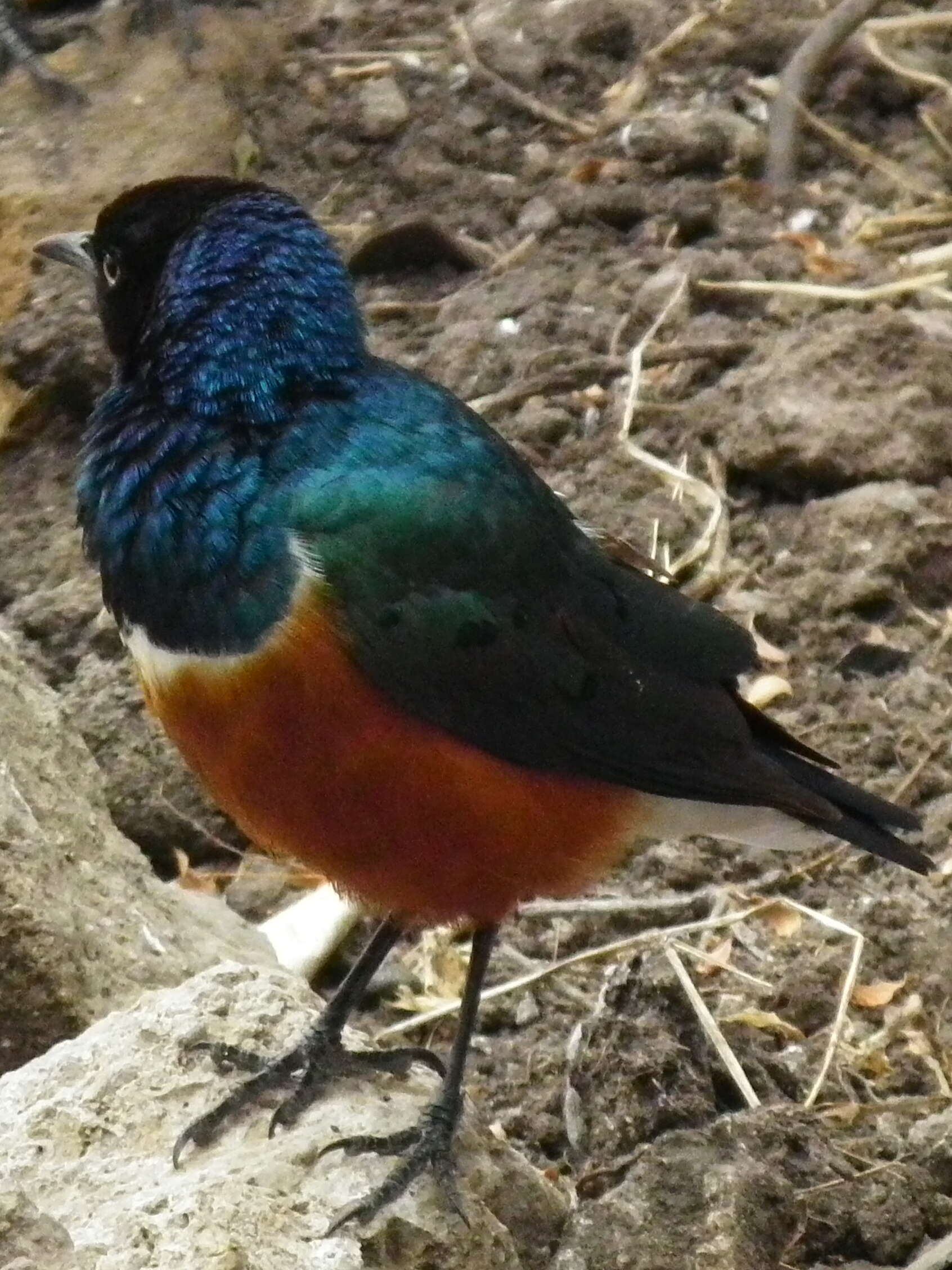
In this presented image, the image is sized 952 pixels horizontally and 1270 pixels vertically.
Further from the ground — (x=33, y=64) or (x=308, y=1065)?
(x=33, y=64)

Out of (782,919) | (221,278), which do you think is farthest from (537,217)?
(221,278)

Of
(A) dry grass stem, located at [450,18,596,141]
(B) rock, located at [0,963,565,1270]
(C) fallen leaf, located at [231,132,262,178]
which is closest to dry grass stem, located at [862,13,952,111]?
(A) dry grass stem, located at [450,18,596,141]

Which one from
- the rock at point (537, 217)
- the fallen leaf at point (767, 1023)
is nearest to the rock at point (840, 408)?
the rock at point (537, 217)

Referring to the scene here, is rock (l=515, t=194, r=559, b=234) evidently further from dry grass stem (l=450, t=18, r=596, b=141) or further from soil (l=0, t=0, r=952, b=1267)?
dry grass stem (l=450, t=18, r=596, b=141)

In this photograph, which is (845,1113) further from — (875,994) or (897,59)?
(897,59)

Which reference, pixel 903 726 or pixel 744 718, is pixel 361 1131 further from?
pixel 903 726
